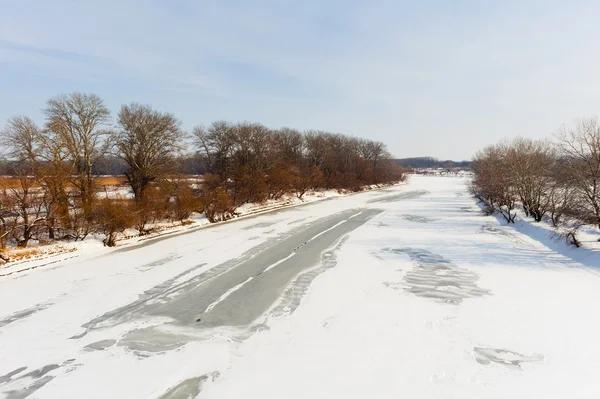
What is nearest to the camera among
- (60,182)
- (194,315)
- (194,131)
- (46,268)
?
(194,315)

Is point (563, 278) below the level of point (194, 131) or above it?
below

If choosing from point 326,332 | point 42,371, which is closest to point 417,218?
point 326,332

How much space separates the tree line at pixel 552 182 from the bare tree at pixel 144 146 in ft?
90.4

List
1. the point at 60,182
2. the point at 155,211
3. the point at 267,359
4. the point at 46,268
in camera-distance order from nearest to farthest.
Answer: the point at 267,359
the point at 46,268
the point at 60,182
the point at 155,211

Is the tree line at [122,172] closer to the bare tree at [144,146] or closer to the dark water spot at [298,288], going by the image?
the bare tree at [144,146]

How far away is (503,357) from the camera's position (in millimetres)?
6109

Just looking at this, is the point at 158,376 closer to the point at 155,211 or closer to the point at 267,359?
the point at 267,359

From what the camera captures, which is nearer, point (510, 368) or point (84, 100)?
point (510, 368)

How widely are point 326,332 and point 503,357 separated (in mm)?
3513

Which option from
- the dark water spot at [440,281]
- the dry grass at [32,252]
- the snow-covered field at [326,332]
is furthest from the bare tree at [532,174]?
the dry grass at [32,252]

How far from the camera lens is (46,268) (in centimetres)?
1329

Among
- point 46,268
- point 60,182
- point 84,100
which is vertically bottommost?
point 46,268

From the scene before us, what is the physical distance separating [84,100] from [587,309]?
99.3 ft

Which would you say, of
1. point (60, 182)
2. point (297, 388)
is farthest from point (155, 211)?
point (297, 388)
